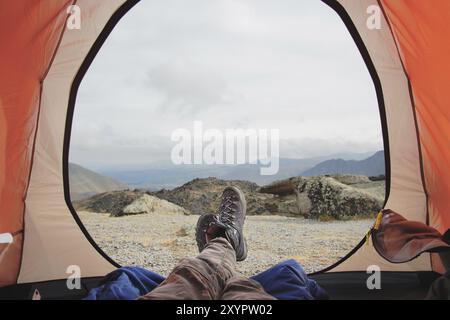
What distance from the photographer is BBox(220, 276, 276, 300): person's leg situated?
94cm

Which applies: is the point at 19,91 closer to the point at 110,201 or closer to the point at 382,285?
the point at 382,285

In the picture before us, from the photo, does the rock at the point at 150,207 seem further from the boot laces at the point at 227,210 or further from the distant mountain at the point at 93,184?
the boot laces at the point at 227,210

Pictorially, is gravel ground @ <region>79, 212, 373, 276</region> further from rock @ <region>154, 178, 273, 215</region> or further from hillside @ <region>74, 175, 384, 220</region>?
rock @ <region>154, 178, 273, 215</region>

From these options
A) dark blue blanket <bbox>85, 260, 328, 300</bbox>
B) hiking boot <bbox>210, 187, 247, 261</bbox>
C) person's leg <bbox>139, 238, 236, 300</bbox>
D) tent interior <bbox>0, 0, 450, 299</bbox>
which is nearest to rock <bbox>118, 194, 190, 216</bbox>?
hiking boot <bbox>210, 187, 247, 261</bbox>

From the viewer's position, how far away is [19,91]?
1.33 m

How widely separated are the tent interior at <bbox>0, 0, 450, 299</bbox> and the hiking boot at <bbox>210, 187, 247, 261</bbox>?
0.31 metres

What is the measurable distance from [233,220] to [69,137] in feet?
2.44

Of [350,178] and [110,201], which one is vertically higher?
[350,178]

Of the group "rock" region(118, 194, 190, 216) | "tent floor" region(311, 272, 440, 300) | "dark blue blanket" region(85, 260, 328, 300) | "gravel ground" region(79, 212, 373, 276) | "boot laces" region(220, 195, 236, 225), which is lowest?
"gravel ground" region(79, 212, 373, 276)

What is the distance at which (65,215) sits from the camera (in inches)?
61.3

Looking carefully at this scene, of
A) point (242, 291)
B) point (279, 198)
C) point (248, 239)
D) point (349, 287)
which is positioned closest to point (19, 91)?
point (242, 291)

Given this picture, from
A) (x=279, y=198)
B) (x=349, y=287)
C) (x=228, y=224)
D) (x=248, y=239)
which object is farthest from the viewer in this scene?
(x=279, y=198)
